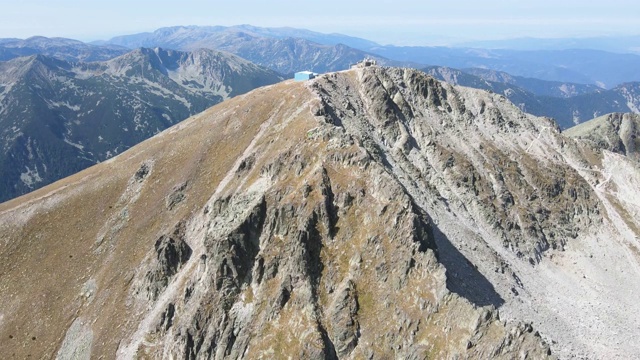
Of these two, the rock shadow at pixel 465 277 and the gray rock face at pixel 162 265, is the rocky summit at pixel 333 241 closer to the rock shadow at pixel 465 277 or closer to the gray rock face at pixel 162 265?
the gray rock face at pixel 162 265

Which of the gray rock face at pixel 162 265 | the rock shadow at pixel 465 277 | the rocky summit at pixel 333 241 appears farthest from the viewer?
the gray rock face at pixel 162 265

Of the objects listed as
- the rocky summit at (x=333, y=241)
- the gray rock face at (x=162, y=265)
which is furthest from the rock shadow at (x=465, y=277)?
the gray rock face at (x=162, y=265)

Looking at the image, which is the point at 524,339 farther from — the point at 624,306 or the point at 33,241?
the point at 33,241

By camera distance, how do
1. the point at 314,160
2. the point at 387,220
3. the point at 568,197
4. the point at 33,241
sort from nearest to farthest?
the point at 387,220 → the point at 314,160 → the point at 33,241 → the point at 568,197

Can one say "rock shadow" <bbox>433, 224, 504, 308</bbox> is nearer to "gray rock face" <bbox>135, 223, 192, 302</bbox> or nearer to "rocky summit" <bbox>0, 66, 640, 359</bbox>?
"rocky summit" <bbox>0, 66, 640, 359</bbox>

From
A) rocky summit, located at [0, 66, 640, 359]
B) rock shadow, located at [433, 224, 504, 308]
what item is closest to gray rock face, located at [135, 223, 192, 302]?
rocky summit, located at [0, 66, 640, 359]

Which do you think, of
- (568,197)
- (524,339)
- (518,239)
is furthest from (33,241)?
(568,197)

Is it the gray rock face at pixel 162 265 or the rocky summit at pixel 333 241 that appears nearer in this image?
the rocky summit at pixel 333 241
